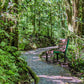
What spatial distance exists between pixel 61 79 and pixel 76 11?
7218mm

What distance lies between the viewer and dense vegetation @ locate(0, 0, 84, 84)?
4059 millimetres

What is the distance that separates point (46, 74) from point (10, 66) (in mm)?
2158

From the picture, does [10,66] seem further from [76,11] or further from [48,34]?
[48,34]

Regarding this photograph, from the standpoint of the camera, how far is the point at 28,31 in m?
11.7

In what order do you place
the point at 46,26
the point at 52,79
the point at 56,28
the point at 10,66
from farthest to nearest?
the point at 56,28 → the point at 46,26 → the point at 52,79 → the point at 10,66

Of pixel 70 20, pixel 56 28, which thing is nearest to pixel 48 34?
pixel 56 28

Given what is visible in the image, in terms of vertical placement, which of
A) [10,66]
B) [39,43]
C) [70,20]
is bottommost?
[39,43]

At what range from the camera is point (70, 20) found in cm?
1084

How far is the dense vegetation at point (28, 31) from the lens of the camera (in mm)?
4059

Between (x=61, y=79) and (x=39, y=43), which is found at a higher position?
(x=61, y=79)

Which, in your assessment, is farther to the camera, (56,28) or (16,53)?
(56,28)

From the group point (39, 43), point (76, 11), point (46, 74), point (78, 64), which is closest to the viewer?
point (46, 74)

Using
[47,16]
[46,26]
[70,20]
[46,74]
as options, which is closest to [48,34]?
[46,26]

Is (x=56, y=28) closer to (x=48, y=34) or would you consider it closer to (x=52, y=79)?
(x=48, y=34)
